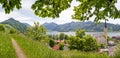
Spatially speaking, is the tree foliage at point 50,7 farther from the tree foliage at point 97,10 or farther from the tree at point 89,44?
the tree at point 89,44

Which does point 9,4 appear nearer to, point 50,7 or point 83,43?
point 50,7

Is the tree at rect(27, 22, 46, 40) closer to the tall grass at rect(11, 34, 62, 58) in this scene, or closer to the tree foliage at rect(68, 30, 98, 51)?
the tree foliage at rect(68, 30, 98, 51)

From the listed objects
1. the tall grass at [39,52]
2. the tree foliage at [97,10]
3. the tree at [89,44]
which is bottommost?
the tree at [89,44]

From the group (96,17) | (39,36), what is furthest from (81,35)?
(96,17)

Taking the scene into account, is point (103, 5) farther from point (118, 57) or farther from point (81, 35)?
point (81, 35)

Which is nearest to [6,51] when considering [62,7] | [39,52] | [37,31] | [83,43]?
[39,52]

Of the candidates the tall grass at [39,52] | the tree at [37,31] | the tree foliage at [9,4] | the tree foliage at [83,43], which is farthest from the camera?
the tree at [37,31]

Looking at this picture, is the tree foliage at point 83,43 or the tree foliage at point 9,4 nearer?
the tree foliage at point 9,4

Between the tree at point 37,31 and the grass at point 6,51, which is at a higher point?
the grass at point 6,51

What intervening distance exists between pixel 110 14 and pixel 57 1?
2897 millimetres

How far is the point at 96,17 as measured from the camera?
14.9 meters

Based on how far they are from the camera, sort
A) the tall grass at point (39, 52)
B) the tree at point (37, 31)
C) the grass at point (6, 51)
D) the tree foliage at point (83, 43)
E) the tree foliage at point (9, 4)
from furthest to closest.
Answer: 1. the tree at point (37, 31)
2. the tree foliage at point (83, 43)
3. the grass at point (6, 51)
4. the tall grass at point (39, 52)
5. the tree foliage at point (9, 4)

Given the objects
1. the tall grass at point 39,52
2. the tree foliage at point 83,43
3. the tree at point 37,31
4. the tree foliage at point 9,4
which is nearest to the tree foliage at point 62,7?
the tree foliage at point 9,4

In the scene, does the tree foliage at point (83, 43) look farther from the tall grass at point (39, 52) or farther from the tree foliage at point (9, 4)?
the tree foliage at point (9, 4)
